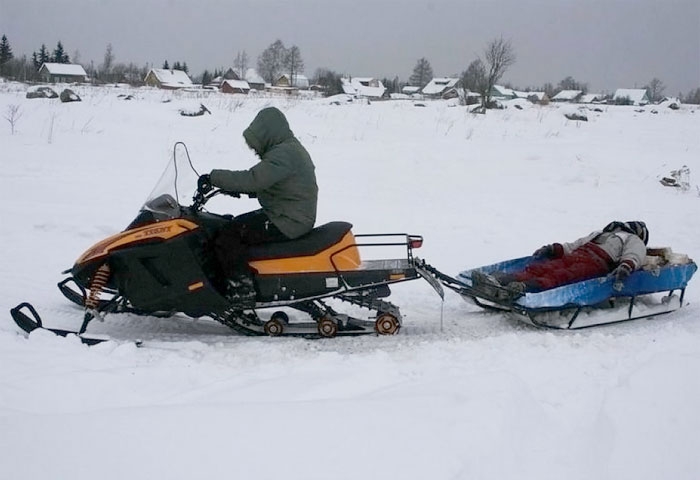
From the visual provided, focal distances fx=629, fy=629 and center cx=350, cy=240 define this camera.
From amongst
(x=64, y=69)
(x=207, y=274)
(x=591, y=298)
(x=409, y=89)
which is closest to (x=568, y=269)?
(x=591, y=298)

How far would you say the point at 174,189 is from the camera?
15.9 feet

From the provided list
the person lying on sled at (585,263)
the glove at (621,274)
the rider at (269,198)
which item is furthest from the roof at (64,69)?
the glove at (621,274)

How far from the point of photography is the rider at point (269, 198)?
470 cm

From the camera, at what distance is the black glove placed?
4.75 meters

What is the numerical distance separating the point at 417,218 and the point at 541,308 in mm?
3752

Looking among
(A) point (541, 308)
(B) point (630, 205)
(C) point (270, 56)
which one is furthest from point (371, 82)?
(A) point (541, 308)

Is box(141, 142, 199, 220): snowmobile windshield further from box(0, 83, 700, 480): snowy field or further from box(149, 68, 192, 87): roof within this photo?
box(149, 68, 192, 87): roof

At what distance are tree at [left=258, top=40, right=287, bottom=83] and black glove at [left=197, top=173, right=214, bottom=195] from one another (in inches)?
2676

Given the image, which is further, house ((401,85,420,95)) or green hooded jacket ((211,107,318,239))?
house ((401,85,420,95))

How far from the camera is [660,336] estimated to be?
4938 millimetres

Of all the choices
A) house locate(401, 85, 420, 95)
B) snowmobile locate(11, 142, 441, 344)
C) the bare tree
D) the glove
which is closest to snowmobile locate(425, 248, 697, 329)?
the glove

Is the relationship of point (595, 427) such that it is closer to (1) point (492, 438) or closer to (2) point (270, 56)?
(1) point (492, 438)

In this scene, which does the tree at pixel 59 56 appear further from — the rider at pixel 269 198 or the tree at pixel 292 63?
the rider at pixel 269 198

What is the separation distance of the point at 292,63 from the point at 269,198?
6769 cm
